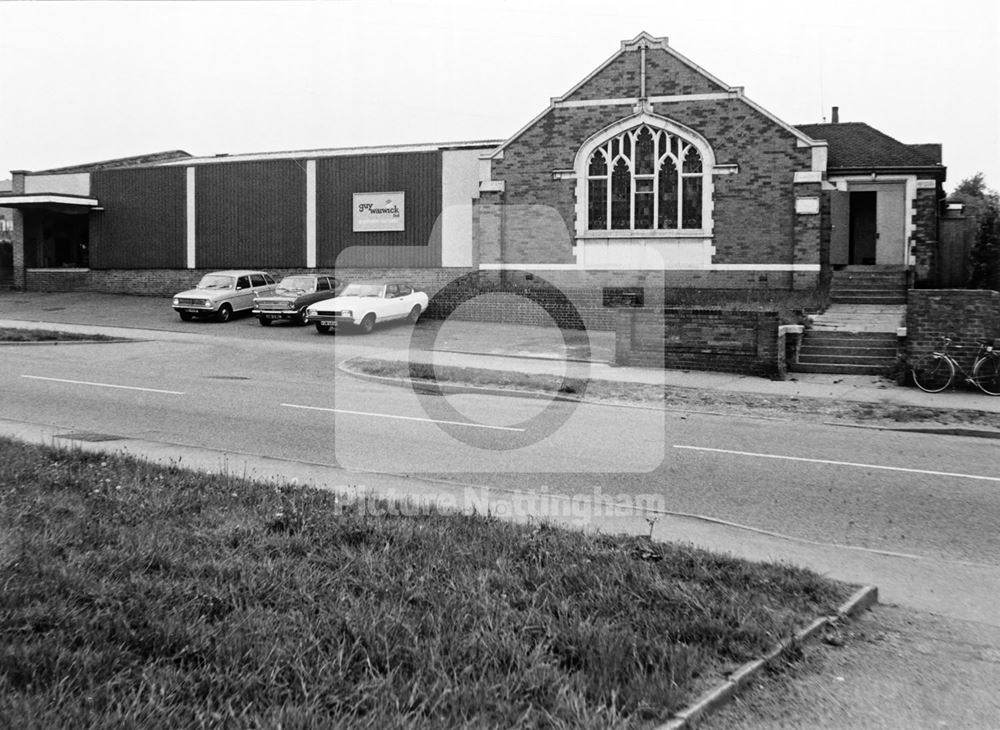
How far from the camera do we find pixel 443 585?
5.00 m

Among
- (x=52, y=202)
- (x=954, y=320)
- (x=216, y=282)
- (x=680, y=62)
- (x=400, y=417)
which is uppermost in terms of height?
(x=680, y=62)

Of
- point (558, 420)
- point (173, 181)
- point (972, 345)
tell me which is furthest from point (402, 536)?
point (173, 181)

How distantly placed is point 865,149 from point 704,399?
57.2ft

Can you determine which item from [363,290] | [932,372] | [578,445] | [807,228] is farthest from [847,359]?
[363,290]

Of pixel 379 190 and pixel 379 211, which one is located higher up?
pixel 379 190

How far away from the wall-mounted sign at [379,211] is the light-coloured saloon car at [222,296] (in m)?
4.49

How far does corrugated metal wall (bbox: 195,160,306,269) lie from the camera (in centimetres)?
3516

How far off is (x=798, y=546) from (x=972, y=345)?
11.8 metres

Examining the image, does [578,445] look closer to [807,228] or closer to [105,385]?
[105,385]

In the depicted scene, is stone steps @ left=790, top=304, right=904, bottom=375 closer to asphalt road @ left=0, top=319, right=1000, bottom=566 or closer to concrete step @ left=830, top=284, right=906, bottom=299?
concrete step @ left=830, top=284, right=906, bottom=299

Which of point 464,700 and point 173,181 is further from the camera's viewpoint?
point 173,181

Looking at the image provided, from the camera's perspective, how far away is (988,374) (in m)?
16.3

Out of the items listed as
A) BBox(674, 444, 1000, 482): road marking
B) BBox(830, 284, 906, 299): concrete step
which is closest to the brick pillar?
BBox(830, 284, 906, 299): concrete step

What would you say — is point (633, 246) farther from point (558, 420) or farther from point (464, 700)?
point (464, 700)
